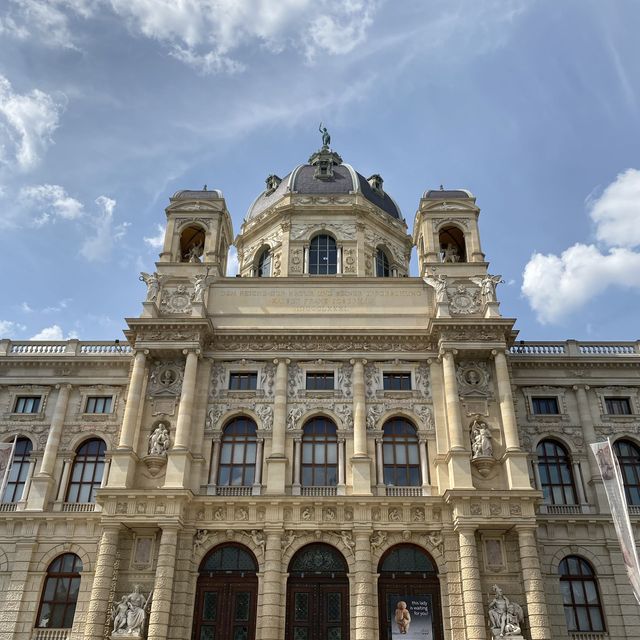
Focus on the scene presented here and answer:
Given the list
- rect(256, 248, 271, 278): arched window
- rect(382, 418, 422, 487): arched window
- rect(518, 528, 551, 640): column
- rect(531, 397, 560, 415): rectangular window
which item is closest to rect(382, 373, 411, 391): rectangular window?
rect(382, 418, 422, 487): arched window

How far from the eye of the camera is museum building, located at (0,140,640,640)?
26.4 meters

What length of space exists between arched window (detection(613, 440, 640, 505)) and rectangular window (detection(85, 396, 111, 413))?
82.5ft

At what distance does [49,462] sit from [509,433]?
70.3 feet

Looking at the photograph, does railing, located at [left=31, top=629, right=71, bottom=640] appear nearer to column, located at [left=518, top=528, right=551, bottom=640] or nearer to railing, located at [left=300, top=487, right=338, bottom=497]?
railing, located at [left=300, top=487, right=338, bottom=497]

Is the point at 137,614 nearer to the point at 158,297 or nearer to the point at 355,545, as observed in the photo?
the point at 355,545

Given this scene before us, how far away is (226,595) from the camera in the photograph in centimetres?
2692

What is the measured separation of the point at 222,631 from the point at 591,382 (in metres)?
21.2

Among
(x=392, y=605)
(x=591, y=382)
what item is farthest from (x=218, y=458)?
(x=591, y=382)

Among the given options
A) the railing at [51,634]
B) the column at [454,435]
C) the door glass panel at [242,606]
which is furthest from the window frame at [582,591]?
the railing at [51,634]

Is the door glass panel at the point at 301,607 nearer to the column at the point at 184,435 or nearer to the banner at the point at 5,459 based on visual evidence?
the column at the point at 184,435

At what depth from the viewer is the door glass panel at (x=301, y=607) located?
2641cm

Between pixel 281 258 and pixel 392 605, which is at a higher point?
pixel 281 258

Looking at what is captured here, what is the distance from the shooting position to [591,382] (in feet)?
110

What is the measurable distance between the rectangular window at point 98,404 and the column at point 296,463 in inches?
392
